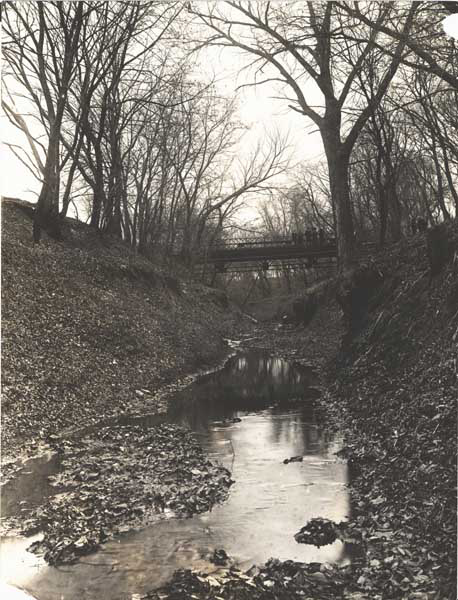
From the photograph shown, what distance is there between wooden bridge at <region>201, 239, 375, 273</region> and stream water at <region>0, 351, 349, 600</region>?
2696 centimetres

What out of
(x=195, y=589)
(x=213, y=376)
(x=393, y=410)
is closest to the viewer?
(x=195, y=589)

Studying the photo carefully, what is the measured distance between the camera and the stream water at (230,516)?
6.23m

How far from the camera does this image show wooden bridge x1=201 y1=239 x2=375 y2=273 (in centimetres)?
3988

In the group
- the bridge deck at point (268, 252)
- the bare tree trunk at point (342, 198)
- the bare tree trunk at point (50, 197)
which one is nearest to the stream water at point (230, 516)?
the bare tree trunk at point (342, 198)

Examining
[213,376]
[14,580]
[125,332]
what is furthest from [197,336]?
[14,580]

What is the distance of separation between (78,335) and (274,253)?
28.5m

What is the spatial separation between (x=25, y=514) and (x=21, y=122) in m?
14.5

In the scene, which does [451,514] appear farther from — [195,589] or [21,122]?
[21,122]

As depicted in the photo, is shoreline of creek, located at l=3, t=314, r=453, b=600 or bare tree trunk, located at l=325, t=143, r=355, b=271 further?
bare tree trunk, located at l=325, t=143, r=355, b=271

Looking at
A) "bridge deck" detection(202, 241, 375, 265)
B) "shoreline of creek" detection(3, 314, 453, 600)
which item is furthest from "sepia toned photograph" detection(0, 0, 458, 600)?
"bridge deck" detection(202, 241, 375, 265)

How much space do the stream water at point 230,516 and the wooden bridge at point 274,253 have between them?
1062 inches

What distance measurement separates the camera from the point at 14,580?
6211mm

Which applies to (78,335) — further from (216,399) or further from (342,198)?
(342,198)

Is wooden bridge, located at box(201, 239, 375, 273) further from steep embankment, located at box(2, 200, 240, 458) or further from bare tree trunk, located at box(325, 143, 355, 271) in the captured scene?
bare tree trunk, located at box(325, 143, 355, 271)
